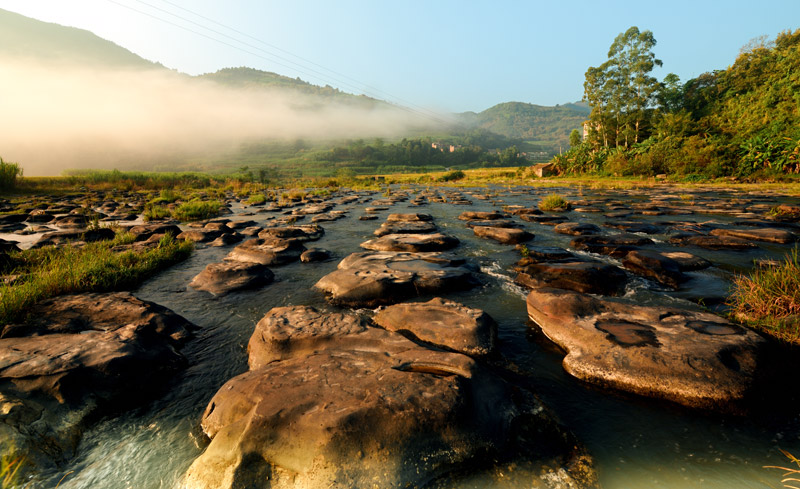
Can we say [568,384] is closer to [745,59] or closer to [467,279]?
[467,279]

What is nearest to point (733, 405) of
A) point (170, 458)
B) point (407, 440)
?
point (407, 440)

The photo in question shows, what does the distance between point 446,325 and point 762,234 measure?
10.3 m

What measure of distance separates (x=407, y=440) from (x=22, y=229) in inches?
700

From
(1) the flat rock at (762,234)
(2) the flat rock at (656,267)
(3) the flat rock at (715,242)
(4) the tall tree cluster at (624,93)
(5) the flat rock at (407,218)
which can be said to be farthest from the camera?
(4) the tall tree cluster at (624,93)

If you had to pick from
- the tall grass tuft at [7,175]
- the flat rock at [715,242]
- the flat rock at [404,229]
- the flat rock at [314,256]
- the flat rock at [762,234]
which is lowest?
the flat rock at [314,256]

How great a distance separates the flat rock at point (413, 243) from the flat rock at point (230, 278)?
2901mm

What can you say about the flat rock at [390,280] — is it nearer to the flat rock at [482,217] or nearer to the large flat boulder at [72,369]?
the large flat boulder at [72,369]

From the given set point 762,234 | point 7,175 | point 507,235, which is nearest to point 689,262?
point 507,235

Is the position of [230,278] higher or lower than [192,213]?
lower

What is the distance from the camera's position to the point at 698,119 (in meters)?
38.6

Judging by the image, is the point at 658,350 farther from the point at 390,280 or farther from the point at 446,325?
the point at 390,280

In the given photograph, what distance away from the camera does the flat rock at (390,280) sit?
5.24 meters

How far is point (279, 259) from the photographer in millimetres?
7621

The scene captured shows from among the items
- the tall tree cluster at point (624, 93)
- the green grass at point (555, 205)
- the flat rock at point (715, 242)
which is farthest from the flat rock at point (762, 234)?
the tall tree cluster at point (624, 93)
